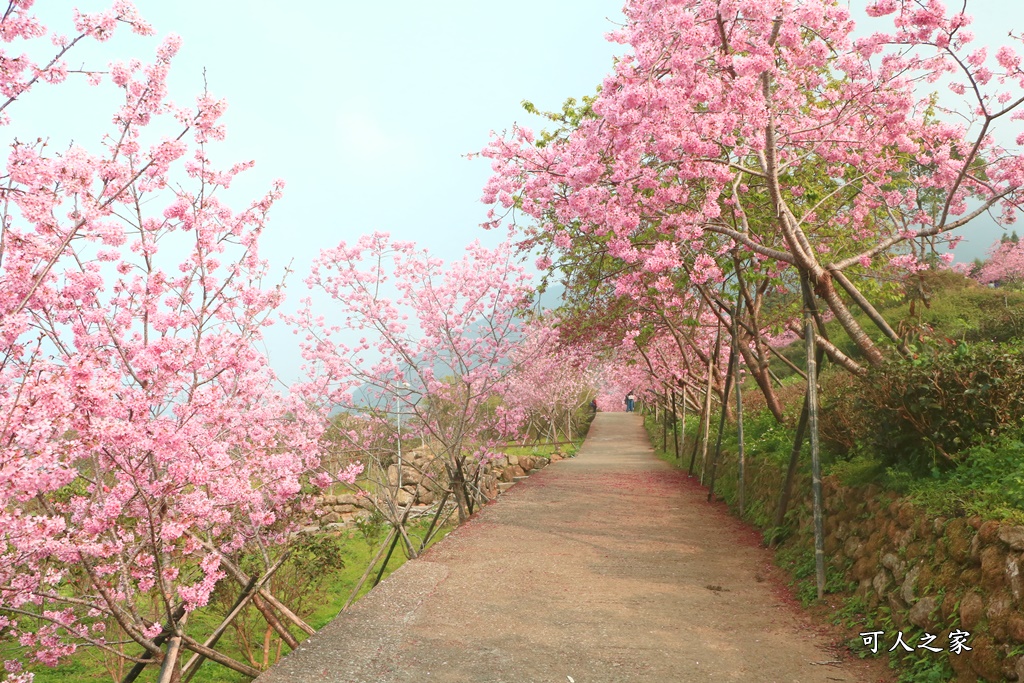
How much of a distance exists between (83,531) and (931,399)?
24.1 ft

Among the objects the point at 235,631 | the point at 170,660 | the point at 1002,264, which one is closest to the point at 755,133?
the point at 170,660

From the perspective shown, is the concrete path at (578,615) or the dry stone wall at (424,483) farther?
the dry stone wall at (424,483)

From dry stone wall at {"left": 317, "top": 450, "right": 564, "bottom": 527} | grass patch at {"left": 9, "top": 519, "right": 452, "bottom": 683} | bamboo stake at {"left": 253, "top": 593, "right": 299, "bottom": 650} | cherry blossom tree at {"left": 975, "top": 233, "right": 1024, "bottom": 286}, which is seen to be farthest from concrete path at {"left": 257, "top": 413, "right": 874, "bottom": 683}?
cherry blossom tree at {"left": 975, "top": 233, "right": 1024, "bottom": 286}

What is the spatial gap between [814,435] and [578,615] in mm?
3181

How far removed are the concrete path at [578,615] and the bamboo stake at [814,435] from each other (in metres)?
0.54

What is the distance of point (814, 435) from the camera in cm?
707

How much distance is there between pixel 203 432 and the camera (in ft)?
19.8

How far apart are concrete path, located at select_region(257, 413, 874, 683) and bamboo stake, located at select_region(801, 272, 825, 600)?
542mm

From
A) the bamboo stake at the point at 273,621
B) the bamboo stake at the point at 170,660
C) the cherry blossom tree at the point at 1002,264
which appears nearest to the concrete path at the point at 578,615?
the bamboo stake at the point at 170,660

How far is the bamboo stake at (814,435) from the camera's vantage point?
653cm

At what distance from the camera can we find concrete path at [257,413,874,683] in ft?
16.3

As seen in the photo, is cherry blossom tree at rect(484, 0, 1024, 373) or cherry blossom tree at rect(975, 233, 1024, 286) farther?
cherry blossom tree at rect(975, 233, 1024, 286)

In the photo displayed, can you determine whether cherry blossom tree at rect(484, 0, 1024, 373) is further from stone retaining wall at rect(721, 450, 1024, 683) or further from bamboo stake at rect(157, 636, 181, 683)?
bamboo stake at rect(157, 636, 181, 683)

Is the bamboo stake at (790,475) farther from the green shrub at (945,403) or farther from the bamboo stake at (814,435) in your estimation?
the green shrub at (945,403)
